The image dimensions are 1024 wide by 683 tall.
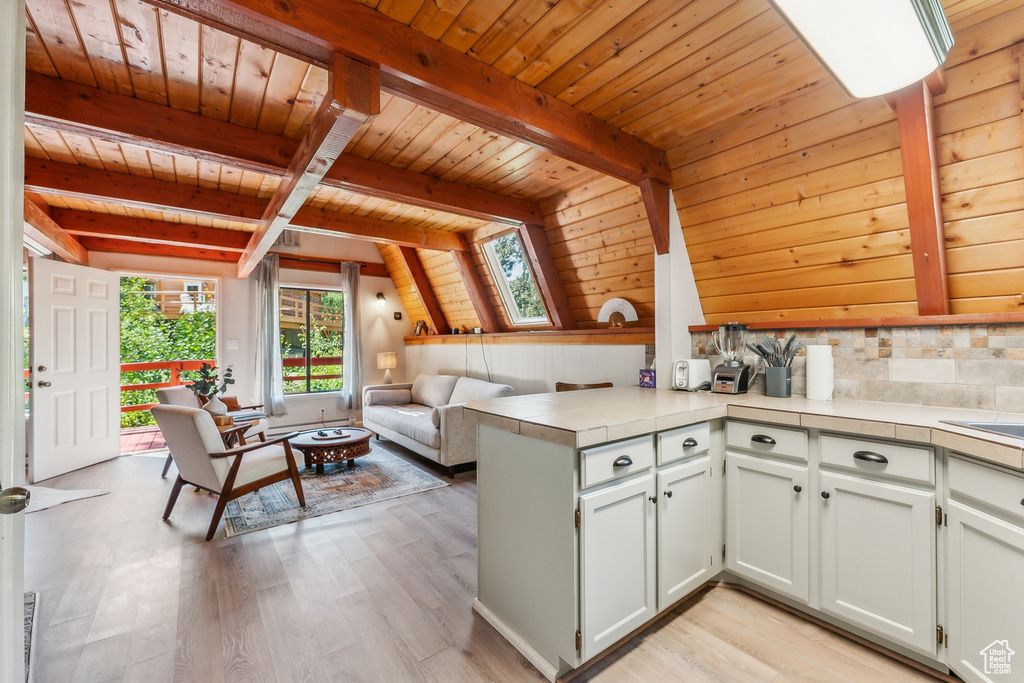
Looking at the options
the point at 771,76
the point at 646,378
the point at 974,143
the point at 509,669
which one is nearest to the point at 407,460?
the point at 646,378

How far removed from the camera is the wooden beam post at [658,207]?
2.80 meters

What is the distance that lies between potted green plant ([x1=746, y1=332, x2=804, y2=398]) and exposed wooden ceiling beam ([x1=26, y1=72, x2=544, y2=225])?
2351 mm

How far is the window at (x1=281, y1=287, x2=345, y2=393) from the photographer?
674 cm

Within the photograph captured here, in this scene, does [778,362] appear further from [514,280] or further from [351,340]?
[351,340]

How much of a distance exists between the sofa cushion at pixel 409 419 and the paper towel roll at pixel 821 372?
302cm

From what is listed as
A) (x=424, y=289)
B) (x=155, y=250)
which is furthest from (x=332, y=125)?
(x=155, y=250)

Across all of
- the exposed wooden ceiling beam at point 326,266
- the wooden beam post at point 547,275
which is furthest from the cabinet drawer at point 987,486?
the exposed wooden ceiling beam at point 326,266

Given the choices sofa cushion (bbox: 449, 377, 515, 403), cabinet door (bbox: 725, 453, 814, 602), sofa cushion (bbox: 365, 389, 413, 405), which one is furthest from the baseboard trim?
sofa cushion (bbox: 365, 389, 413, 405)

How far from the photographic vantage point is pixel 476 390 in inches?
199

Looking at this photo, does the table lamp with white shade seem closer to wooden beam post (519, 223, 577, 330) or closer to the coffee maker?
wooden beam post (519, 223, 577, 330)

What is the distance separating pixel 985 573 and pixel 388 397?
5.52 metres

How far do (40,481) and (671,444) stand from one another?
5518mm

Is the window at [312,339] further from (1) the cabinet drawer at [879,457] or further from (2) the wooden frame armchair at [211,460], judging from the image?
(1) the cabinet drawer at [879,457]

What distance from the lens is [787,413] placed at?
1.99m
